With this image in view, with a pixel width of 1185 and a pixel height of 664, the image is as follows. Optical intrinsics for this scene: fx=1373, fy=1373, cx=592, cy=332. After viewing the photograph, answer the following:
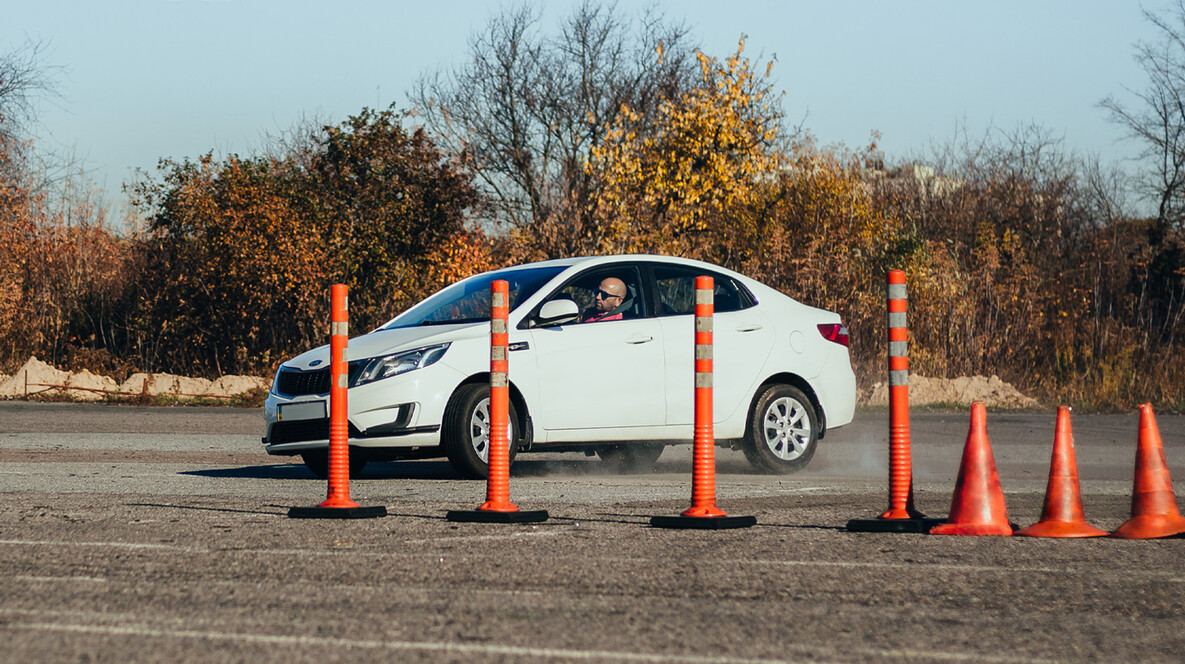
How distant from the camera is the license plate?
974 centimetres

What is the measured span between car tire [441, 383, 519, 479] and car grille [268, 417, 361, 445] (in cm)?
65

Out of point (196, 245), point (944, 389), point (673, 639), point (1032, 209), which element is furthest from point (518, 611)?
point (1032, 209)

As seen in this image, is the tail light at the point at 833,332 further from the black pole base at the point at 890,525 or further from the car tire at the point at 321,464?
the black pole base at the point at 890,525

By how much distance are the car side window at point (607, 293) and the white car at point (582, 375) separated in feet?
0.04

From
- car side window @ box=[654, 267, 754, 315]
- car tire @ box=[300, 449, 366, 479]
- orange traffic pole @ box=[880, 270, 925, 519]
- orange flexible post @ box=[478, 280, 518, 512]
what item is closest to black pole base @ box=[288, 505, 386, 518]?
orange flexible post @ box=[478, 280, 518, 512]

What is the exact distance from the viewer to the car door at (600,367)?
33.1 ft

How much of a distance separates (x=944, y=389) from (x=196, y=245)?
15108 mm

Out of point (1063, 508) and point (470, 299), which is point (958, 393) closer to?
point (470, 299)

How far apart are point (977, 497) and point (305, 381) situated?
5054 mm

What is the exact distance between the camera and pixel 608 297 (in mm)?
10578

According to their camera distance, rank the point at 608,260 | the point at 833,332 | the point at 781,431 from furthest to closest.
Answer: the point at 833,332 → the point at 781,431 → the point at 608,260

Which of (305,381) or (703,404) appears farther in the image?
(305,381)

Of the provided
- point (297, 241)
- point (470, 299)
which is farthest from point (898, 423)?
point (297, 241)

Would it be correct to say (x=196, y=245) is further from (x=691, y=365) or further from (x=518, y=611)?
(x=518, y=611)
